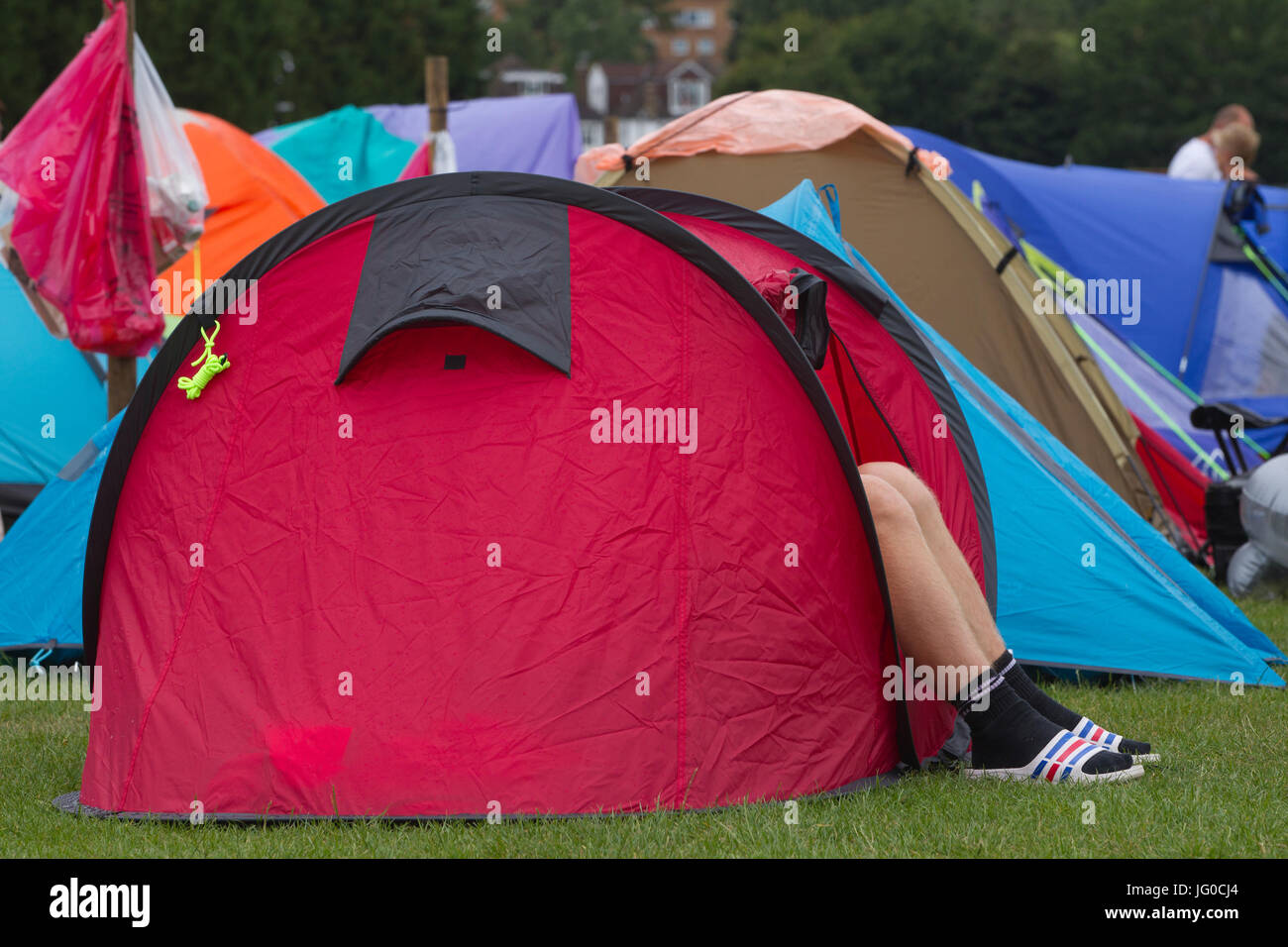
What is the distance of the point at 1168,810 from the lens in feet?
9.35

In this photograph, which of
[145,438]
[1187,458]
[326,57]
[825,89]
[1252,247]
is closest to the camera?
[145,438]

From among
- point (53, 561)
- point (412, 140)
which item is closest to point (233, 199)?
point (53, 561)

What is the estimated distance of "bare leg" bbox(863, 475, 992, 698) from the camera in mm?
3102

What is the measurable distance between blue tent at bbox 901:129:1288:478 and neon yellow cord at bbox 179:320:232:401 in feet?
18.4

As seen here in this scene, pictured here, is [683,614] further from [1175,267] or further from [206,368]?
[1175,267]

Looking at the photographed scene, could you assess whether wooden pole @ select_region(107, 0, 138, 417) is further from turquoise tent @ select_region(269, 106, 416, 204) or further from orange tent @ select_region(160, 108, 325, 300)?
turquoise tent @ select_region(269, 106, 416, 204)

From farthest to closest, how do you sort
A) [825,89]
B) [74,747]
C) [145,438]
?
[825,89] → [74,747] → [145,438]

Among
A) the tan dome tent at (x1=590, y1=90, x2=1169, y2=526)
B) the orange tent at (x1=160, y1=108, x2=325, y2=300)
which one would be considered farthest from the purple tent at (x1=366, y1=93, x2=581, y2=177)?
the tan dome tent at (x1=590, y1=90, x2=1169, y2=526)

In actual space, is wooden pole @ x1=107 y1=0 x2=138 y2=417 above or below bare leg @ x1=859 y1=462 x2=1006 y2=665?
above

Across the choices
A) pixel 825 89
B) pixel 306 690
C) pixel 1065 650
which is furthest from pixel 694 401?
pixel 825 89

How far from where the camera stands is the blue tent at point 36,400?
580 centimetres

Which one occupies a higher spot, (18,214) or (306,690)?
(18,214)
